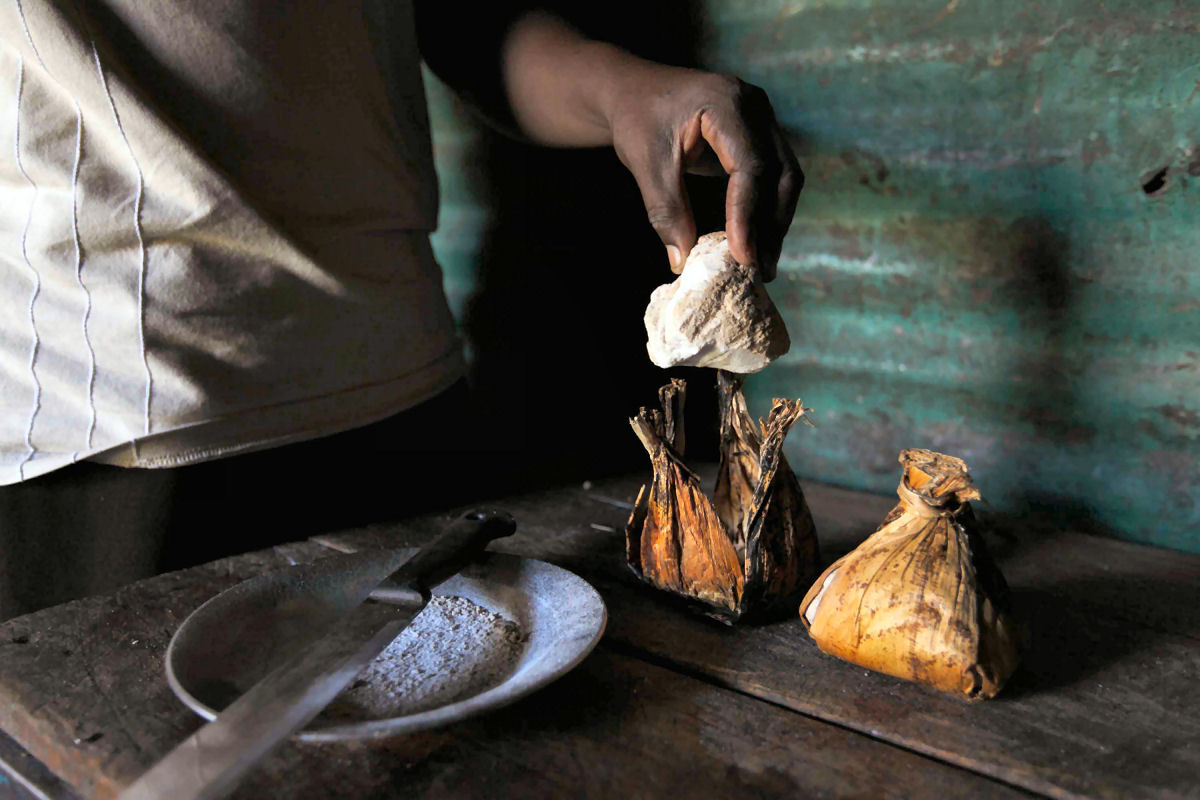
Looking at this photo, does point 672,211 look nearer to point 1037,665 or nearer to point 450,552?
point 450,552

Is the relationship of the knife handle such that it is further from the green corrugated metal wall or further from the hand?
the green corrugated metal wall

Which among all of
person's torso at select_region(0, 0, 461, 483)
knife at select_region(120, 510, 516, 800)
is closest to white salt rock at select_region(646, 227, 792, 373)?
knife at select_region(120, 510, 516, 800)

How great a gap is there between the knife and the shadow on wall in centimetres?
54

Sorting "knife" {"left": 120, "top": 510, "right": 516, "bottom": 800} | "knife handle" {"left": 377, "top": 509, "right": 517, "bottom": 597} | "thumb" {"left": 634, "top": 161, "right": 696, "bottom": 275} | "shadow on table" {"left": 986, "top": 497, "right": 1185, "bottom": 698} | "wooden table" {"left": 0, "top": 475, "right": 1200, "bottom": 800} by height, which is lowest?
"wooden table" {"left": 0, "top": 475, "right": 1200, "bottom": 800}

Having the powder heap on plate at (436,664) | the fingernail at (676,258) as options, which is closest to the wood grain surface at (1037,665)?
the powder heap on plate at (436,664)

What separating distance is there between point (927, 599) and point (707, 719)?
20cm

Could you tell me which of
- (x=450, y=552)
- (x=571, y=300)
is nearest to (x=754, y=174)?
(x=450, y=552)

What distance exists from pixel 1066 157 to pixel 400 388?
0.87 metres

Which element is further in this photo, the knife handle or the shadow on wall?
the shadow on wall

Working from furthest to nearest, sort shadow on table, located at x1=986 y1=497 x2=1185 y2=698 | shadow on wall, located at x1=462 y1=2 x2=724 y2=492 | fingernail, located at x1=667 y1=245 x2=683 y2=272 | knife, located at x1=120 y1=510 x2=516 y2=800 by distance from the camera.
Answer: shadow on wall, located at x1=462 y1=2 x2=724 y2=492 < fingernail, located at x1=667 y1=245 x2=683 y2=272 < shadow on table, located at x1=986 y1=497 x2=1185 y2=698 < knife, located at x1=120 y1=510 x2=516 y2=800

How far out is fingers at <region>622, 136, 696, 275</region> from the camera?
35.7 inches

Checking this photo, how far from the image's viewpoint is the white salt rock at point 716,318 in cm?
80

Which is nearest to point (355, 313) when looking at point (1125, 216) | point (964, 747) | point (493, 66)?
point (493, 66)

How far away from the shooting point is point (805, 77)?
1257mm
